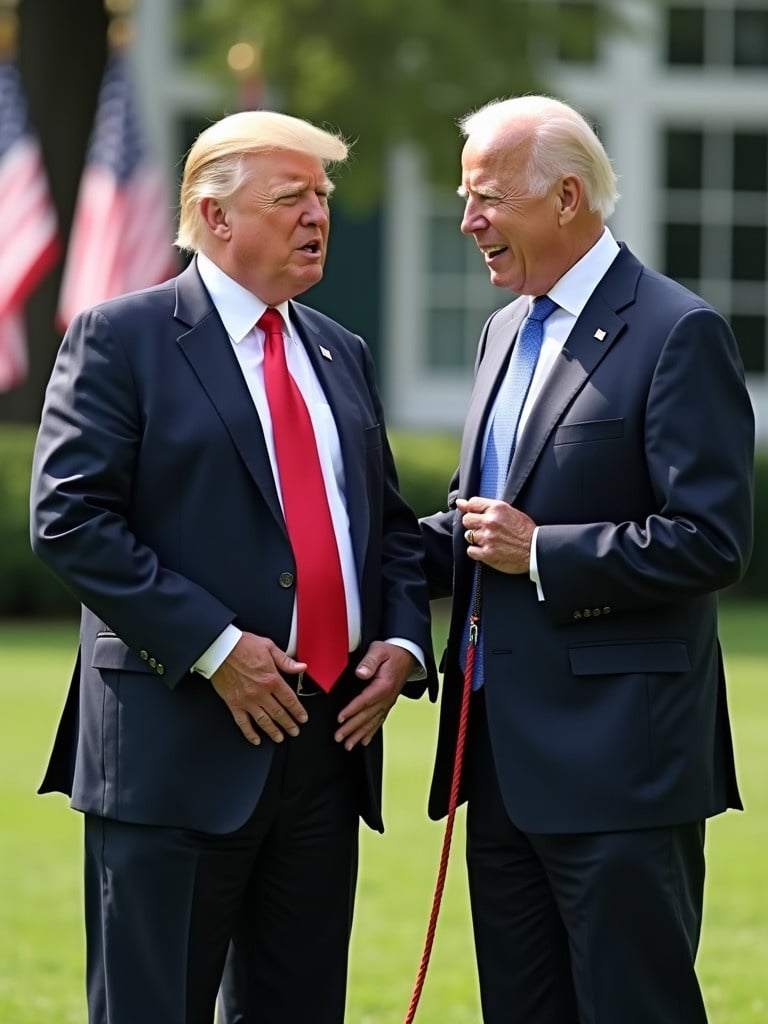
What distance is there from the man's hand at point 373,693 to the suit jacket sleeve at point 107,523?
392mm

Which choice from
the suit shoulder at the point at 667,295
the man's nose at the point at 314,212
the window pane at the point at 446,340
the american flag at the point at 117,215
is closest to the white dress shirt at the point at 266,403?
the man's nose at the point at 314,212

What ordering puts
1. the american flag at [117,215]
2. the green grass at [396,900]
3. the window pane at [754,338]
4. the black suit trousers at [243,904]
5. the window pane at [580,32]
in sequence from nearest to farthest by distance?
1. the black suit trousers at [243,904]
2. the green grass at [396,900]
3. the american flag at [117,215]
4. the window pane at [580,32]
5. the window pane at [754,338]

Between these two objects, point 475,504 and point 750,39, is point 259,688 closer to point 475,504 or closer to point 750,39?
point 475,504

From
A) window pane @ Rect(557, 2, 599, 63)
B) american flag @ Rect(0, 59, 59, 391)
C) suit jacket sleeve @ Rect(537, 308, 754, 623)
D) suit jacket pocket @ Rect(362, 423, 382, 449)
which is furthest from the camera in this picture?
window pane @ Rect(557, 2, 599, 63)

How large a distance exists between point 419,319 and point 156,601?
49.5 ft

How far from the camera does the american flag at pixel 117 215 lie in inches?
565

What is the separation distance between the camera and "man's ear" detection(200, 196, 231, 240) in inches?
152

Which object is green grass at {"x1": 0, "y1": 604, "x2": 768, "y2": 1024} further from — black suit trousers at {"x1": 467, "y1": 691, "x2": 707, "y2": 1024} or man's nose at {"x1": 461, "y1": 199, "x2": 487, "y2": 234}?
man's nose at {"x1": 461, "y1": 199, "x2": 487, "y2": 234}

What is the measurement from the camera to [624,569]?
363cm

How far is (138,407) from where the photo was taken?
3736 millimetres

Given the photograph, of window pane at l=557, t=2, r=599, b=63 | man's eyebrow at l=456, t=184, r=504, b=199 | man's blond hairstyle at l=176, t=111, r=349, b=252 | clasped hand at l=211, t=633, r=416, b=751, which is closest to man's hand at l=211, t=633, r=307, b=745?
clasped hand at l=211, t=633, r=416, b=751

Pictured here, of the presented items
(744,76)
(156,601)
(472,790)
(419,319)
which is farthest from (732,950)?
(744,76)

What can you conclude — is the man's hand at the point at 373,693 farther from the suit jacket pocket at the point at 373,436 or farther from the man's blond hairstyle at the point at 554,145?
the man's blond hairstyle at the point at 554,145

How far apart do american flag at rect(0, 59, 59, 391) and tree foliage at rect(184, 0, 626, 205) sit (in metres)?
2.16
